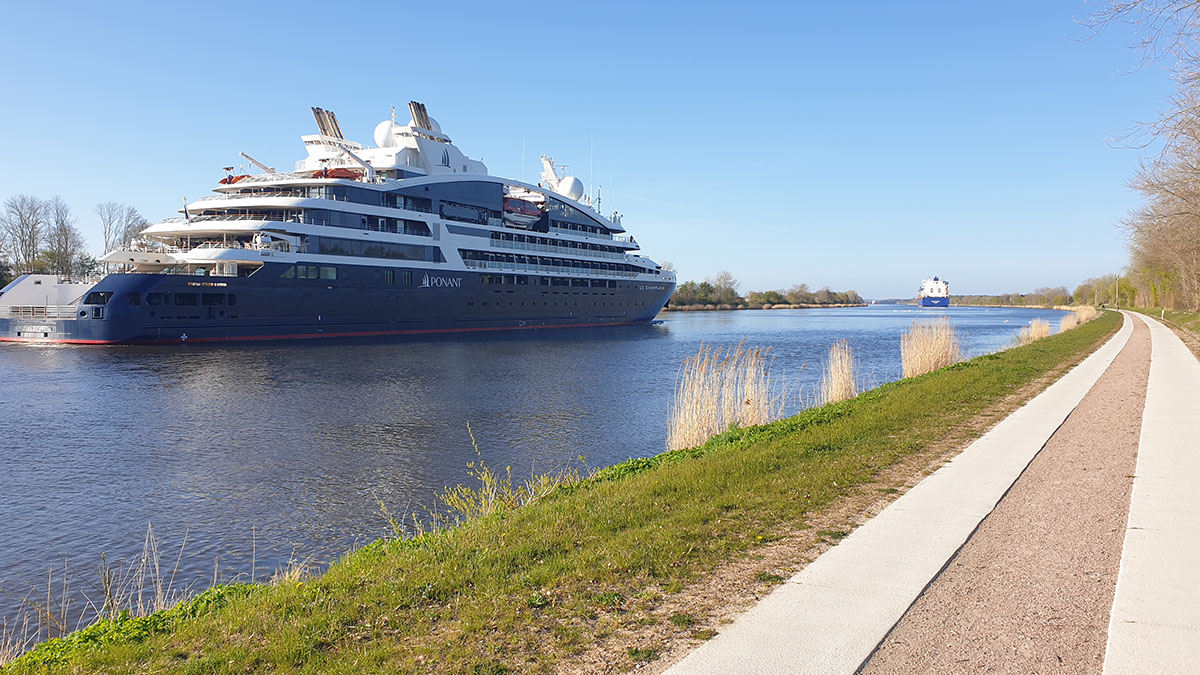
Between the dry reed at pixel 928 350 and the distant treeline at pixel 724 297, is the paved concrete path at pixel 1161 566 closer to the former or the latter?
the dry reed at pixel 928 350

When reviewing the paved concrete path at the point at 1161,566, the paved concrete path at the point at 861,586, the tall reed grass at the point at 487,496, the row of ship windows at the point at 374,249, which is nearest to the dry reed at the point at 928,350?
the paved concrete path at the point at 1161,566

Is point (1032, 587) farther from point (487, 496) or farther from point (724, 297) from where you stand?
point (724, 297)

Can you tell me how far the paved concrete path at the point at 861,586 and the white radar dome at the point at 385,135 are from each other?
4657 centimetres

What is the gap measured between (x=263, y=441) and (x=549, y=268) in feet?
133

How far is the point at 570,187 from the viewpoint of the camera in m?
63.7

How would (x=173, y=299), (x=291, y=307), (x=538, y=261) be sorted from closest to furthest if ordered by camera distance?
(x=173, y=299) → (x=291, y=307) → (x=538, y=261)

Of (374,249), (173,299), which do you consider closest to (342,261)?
(374,249)

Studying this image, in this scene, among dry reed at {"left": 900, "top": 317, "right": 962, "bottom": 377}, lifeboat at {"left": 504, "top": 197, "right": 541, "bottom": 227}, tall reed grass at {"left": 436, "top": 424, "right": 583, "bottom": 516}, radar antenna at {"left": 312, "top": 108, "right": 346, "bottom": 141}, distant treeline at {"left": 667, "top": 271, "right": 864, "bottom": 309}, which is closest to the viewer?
tall reed grass at {"left": 436, "top": 424, "right": 583, "bottom": 516}

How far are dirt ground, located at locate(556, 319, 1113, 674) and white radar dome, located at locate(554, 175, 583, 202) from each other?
5874 centimetres

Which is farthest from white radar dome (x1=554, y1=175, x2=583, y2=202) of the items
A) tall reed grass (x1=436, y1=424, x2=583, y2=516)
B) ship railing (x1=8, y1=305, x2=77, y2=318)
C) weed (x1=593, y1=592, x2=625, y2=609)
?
weed (x1=593, y1=592, x2=625, y2=609)

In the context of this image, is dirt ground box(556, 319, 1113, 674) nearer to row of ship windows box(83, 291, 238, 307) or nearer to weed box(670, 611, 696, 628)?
weed box(670, 611, 696, 628)

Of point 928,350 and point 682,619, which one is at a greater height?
point 928,350

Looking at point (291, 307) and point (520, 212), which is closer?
point (291, 307)

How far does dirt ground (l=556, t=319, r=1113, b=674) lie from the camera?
3.77 meters
